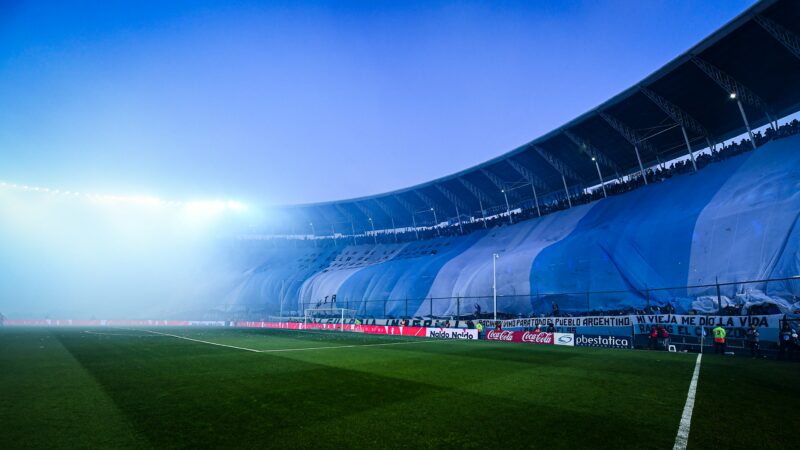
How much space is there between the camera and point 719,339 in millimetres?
19406

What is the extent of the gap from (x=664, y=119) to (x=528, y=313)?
2215 centimetres

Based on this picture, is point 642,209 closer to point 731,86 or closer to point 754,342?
point 731,86

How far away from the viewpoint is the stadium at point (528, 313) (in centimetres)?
655

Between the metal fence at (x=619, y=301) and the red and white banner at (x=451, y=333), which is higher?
the metal fence at (x=619, y=301)

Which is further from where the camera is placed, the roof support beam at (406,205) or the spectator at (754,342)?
the roof support beam at (406,205)

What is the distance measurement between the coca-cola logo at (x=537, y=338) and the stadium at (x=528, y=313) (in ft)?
0.30

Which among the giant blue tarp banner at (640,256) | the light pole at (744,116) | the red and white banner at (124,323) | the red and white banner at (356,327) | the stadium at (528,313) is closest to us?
the stadium at (528,313)

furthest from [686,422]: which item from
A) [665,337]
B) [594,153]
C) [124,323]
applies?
[124,323]

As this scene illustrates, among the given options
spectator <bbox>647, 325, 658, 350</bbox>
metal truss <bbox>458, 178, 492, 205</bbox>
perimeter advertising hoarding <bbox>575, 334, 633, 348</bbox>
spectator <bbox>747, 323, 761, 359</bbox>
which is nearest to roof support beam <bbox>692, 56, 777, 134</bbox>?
spectator <bbox>647, 325, 658, 350</bbox>

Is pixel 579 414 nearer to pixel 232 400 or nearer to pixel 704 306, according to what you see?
pixel 232 400

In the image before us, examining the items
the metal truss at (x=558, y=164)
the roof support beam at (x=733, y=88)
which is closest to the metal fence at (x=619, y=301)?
the roof support beam at (x=733, y=88)

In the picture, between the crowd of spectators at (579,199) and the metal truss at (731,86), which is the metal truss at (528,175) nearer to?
the crowd of spectators at (579,199)

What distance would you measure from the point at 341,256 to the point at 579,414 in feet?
222

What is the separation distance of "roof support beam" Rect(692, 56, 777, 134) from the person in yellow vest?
21.5m
